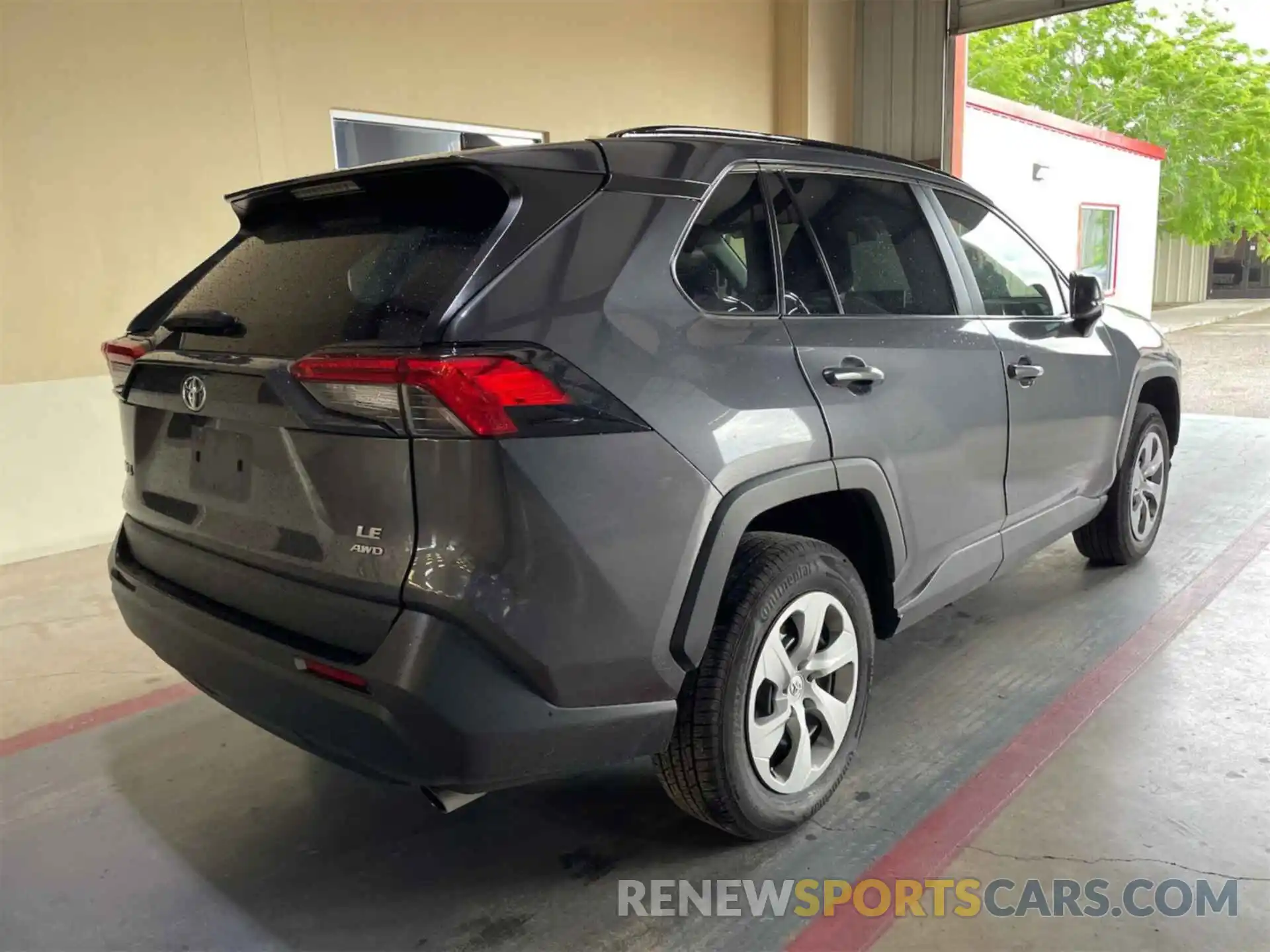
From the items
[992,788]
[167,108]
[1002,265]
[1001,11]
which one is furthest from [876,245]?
[1001,11]

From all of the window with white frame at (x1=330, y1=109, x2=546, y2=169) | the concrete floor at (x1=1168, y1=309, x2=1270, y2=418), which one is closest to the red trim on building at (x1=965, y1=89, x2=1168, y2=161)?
the concrete floor at (x1=1168, y1=309, x2=1270, y2=418)

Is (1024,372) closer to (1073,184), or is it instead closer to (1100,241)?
(1073,184)

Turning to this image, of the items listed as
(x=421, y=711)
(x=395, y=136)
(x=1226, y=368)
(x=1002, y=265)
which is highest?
(x=395, y=136)

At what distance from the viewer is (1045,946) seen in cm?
208

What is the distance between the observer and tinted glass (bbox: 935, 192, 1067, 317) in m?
3.25

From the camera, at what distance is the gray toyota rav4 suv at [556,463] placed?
1.79 metres

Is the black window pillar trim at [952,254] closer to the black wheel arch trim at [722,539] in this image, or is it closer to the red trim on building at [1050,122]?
the black wheel arch trim at [722,539]

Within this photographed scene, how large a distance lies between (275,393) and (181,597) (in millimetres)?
683

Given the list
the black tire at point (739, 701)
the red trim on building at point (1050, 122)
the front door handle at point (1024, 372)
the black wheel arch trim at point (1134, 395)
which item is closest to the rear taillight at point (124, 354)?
the black tire at point (739, 701)

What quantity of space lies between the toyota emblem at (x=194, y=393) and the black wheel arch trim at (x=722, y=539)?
1166mm

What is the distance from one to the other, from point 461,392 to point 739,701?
1.00m

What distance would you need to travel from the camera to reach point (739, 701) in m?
2.21

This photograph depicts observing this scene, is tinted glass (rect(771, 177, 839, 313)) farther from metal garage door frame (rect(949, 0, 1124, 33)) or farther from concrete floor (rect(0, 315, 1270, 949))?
metal garage door frame (rect(949, 0, 1124, 33))

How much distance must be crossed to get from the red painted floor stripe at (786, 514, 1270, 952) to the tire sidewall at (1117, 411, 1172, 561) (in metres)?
0.41
